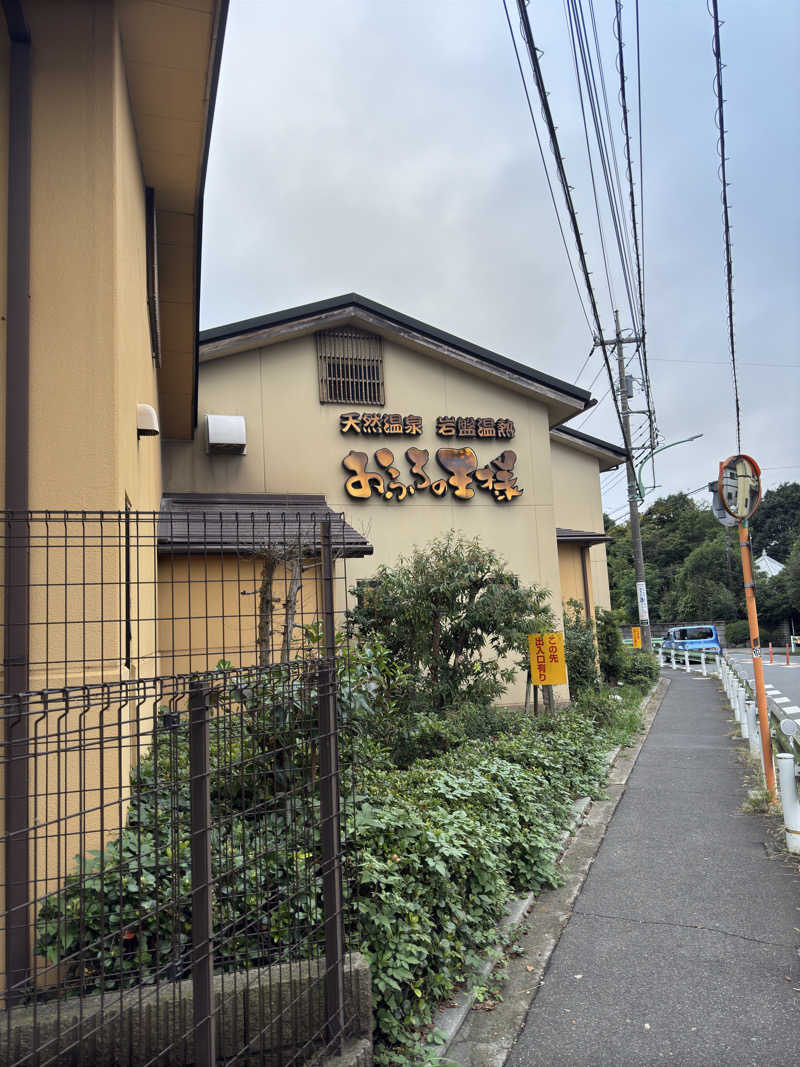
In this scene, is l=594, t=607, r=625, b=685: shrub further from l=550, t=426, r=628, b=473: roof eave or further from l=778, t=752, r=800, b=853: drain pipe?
l=778, t=752, r=800, b=853: drain pipe

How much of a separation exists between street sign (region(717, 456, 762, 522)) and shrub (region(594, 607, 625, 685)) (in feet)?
35.4

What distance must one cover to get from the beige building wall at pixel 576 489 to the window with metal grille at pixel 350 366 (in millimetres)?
8129

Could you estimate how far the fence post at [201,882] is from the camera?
7.89ft

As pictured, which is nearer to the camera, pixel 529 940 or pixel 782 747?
pixel 529 940

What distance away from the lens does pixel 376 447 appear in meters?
12.6

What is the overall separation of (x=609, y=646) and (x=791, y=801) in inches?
496

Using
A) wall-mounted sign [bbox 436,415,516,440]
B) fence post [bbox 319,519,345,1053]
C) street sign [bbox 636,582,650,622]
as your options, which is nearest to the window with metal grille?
wall-mounted sign [bbox 436,415,516,440]

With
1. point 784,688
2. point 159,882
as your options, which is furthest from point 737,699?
point 159,882

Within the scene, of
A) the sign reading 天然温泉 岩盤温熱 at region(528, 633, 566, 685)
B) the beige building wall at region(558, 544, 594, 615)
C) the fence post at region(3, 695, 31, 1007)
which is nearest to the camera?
the fence post at region(3, 695, 31, 1007)

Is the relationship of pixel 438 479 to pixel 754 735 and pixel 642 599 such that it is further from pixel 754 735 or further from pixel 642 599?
pixel 642 599

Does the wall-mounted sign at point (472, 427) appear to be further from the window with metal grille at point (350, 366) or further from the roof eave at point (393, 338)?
the window with metal grille at point (350, 366)

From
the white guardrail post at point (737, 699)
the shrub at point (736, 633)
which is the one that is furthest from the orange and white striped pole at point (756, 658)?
the shrub at point (736, 633)

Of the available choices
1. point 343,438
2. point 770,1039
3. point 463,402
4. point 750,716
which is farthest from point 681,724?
point 770,1039

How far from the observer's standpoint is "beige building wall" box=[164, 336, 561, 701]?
38.8ft
